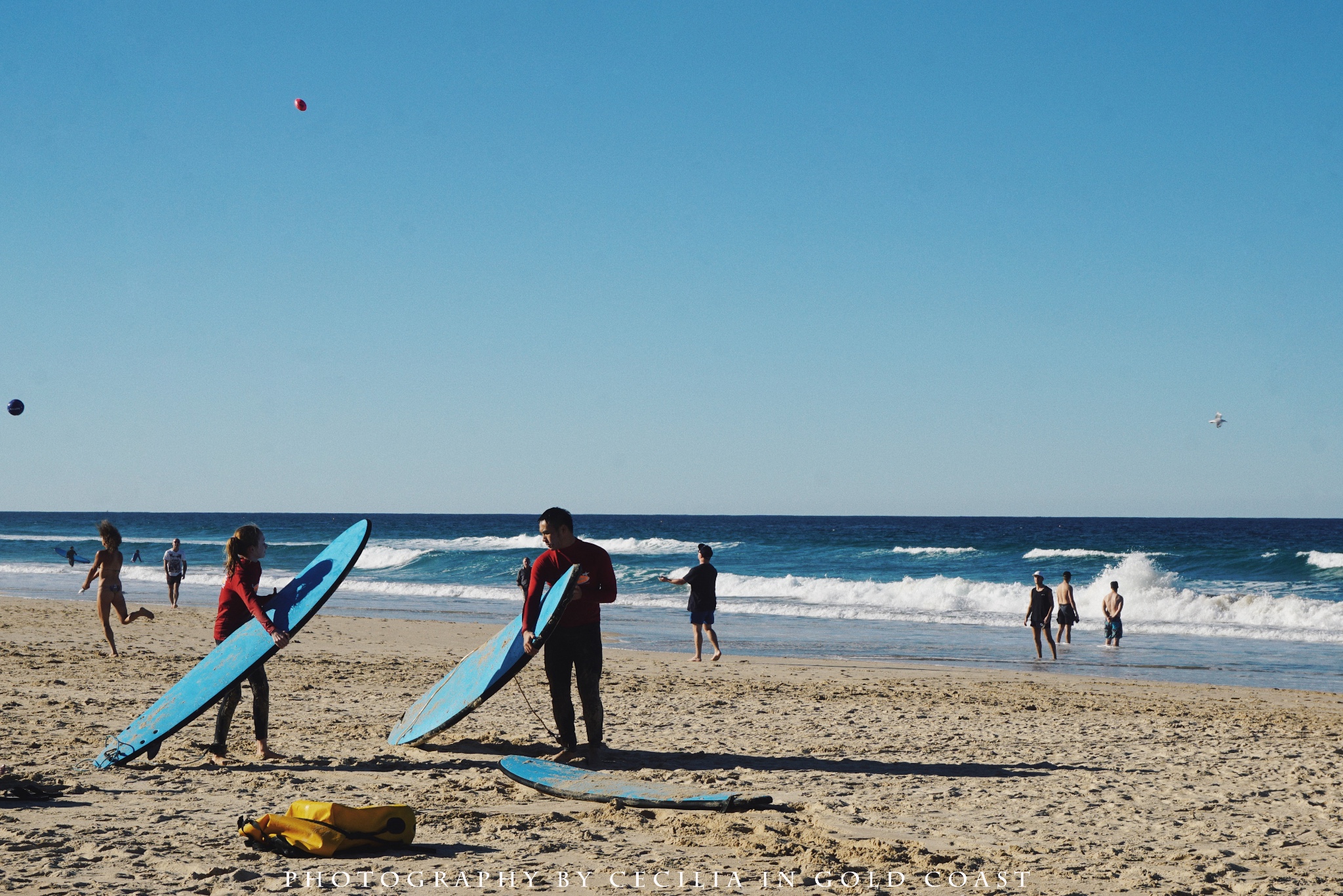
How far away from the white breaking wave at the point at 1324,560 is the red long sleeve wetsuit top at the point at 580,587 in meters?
33.2

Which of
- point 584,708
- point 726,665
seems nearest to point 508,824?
point 584,708

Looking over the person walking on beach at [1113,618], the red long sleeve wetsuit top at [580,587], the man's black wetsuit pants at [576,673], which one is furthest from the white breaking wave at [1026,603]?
the red long sleeve wetsuit top at [580,587]

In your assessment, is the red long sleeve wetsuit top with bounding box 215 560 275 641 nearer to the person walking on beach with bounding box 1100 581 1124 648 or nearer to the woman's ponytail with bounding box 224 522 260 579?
the woman's ponytail with bounding box 224 522 260 579

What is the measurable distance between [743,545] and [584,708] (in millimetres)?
45178

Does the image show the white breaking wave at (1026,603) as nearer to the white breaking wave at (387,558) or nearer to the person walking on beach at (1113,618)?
the person walking on beach at (1113,618)

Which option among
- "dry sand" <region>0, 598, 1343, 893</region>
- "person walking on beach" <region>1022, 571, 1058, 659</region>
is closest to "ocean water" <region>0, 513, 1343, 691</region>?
"person walking on beach" <region>1022, 571, 1058, 659</region>

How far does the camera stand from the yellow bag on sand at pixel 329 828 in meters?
4.27

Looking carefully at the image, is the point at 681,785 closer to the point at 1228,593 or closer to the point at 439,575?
the point at 1228,593

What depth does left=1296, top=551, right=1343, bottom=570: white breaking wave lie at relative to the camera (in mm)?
32906

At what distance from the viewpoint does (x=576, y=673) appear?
6.36m

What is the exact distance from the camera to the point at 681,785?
222 inches

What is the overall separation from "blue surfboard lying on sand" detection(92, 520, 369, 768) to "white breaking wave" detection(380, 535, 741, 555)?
3870 centimetres

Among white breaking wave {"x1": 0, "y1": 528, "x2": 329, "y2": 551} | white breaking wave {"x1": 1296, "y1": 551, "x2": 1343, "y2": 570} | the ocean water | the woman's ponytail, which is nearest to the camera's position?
the woman's ponytail

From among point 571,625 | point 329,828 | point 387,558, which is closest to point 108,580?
point 571,625
